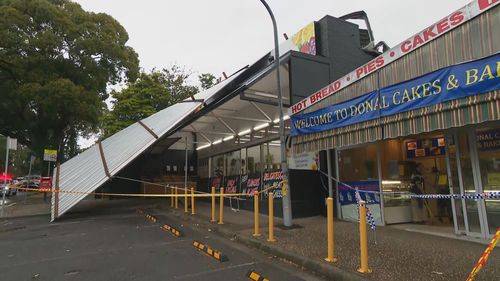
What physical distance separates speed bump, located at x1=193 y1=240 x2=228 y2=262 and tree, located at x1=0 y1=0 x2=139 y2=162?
1785cm

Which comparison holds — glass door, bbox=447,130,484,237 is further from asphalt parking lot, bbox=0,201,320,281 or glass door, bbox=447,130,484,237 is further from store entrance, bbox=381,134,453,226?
asphalt parking lot, bbox=0,201,320,281

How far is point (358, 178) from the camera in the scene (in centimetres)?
994

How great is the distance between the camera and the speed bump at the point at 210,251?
6470mm

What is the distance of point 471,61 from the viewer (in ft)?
18.3

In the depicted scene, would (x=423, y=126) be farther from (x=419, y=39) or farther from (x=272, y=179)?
(x=272, y=179)

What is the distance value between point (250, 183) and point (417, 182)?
269 inches

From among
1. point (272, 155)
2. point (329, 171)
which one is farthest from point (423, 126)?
point (272, 155)

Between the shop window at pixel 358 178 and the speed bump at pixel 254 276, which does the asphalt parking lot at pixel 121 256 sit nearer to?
the speed bump at pixel 254 276

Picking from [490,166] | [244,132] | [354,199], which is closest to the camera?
[490,166]

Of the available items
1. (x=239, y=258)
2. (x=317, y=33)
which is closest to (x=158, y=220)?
(x=239, y=258)

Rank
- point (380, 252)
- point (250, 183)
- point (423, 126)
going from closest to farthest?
1. point (380, 252)
2. point (423, 126)
3. point (250, 183)

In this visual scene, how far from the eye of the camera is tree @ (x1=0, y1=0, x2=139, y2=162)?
68.4ft

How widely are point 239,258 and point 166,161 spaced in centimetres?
1654

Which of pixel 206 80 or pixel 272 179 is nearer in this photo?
pixel 272 179
